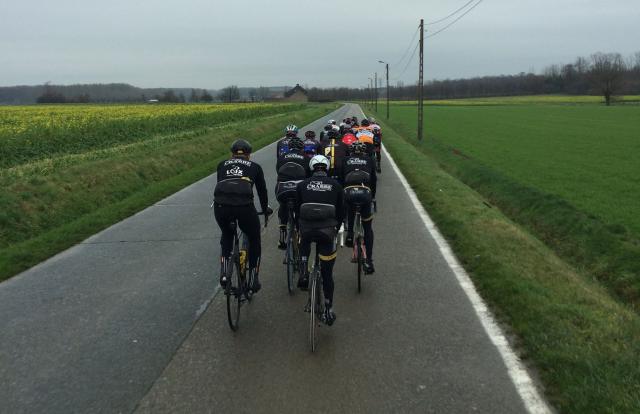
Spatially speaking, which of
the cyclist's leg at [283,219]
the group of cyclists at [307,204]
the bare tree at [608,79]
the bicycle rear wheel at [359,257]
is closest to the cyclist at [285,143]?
the cyclist's leg at [283,219]

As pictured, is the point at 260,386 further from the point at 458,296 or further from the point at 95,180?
the point at 95,180

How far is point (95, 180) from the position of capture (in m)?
14.1

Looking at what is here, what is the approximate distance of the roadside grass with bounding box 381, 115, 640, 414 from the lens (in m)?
3.97

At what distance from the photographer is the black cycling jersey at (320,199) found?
16.9 feet

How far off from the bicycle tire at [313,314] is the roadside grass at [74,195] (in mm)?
4979

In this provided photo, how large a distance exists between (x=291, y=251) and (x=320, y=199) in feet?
5.55

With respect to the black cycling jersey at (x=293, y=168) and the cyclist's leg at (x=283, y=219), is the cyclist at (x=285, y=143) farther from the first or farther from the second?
the cyclist's leg at (x=283, y=219)

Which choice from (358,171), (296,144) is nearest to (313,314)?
(358,171)

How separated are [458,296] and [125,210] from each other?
8.39m

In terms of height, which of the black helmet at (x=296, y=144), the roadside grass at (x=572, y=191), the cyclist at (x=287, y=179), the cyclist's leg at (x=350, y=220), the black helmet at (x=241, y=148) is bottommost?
the roadside grass at (x=572, y=191)

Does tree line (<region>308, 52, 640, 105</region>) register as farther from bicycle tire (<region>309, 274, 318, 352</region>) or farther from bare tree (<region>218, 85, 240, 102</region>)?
bicycle tire (<region>309, 274, 318, 352</region>)

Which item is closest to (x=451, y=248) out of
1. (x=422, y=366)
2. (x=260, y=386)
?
(x=422, y=366)

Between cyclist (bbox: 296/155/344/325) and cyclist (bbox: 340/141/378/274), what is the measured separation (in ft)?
3.86

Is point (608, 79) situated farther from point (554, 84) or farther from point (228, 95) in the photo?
point (228, 95)
